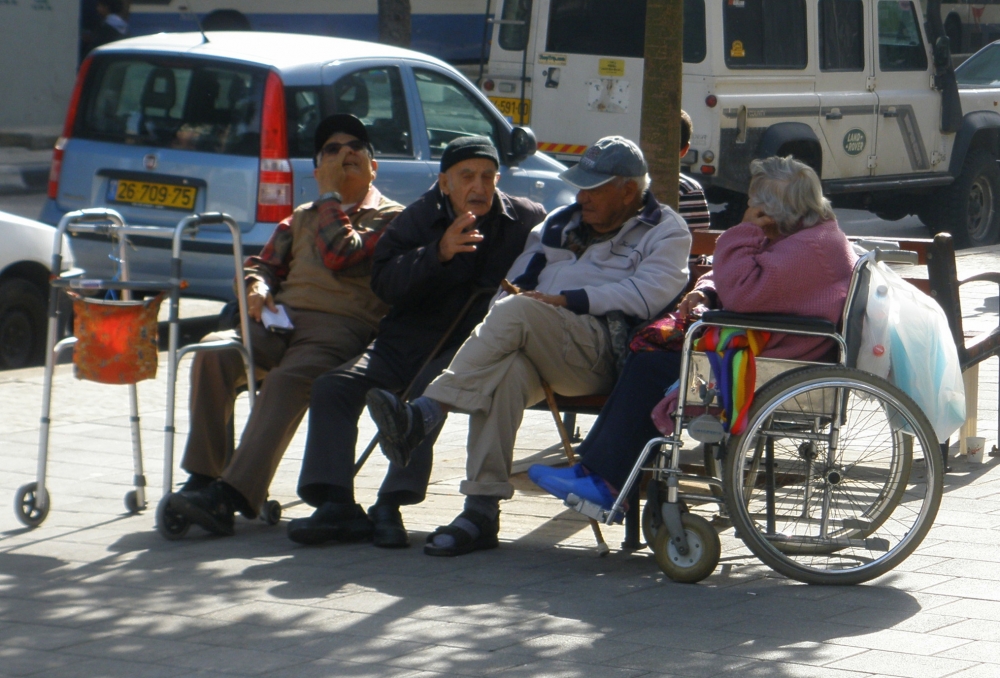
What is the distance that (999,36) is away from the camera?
Result: 32.2m

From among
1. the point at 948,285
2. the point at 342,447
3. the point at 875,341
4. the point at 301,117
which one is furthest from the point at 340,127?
the point at 301,117

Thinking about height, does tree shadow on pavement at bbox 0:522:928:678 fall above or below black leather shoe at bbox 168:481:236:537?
below

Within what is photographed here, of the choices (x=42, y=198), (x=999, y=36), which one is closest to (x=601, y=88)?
(x=42, y=198)

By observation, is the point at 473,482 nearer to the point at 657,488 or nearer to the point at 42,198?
the point at 657,488

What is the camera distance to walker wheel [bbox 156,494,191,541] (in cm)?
525

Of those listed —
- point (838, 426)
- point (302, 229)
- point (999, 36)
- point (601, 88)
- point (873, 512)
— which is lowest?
point (873, 512)

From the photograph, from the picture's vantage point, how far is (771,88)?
1261 cm

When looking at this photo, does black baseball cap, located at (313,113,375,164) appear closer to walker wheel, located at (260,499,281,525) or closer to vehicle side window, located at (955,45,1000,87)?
walker wheel, located at (260,499,281,525)

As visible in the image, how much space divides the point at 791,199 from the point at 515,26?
28.8 ft

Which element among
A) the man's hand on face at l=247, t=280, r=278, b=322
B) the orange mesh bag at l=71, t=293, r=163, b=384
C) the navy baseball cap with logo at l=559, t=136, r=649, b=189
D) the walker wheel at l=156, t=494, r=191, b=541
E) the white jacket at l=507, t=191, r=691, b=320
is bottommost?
the walker wheel at l=156, t=494, r=191, b=541

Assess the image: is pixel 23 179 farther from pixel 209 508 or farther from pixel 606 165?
pixel 606 165

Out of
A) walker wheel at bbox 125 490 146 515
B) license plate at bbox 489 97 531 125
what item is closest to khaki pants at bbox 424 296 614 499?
walker wheel at bbox 125 490 146 515

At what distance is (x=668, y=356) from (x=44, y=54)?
1598 cm

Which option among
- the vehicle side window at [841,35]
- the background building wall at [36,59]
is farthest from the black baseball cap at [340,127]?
the background building wall at [36,59]
